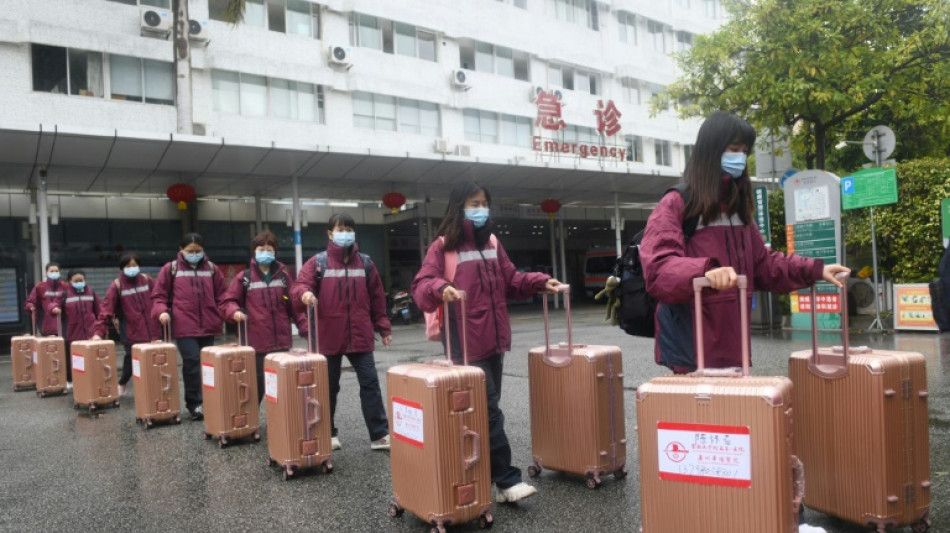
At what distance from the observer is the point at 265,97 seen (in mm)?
20750

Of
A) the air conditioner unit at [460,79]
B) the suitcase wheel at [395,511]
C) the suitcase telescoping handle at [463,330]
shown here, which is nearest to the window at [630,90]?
the air conditioner unit at [460,79]

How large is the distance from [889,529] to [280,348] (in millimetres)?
4709

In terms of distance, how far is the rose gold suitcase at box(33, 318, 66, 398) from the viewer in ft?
31.0

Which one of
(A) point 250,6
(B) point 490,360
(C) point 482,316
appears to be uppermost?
(A) point 250,6

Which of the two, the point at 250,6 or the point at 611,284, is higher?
the point at 250,6

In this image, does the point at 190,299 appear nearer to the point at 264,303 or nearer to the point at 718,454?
the point at 264,303

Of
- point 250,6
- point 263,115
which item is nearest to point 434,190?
point 263,115

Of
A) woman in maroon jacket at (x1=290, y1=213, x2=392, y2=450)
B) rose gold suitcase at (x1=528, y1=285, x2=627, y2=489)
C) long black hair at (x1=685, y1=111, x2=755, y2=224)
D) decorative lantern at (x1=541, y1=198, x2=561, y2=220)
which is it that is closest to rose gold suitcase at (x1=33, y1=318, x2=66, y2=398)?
woman in maroon jacket at (x1=290, y1=213, x2=392, y2=450)

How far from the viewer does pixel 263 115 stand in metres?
20.6

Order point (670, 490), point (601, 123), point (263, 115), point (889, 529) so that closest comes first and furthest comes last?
point (670, 490) < point (889, 529) < point (263, 115) < point (601, 123)

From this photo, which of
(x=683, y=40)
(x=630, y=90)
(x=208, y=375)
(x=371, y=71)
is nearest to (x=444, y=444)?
(x=208, y=375)

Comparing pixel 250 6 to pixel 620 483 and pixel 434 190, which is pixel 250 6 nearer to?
pixel 434 190

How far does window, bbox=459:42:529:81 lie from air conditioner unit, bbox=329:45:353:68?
495 centimetres

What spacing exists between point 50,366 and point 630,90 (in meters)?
26.3
